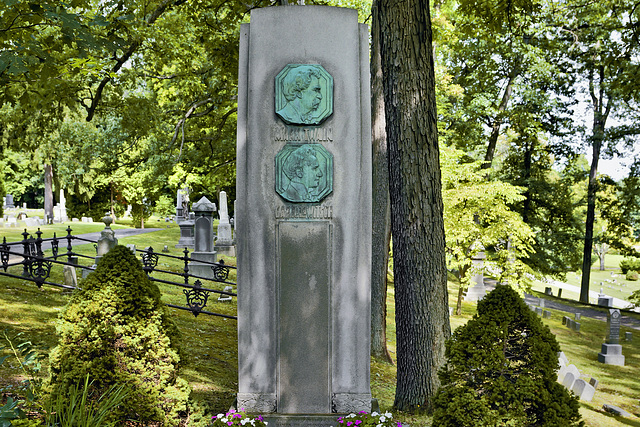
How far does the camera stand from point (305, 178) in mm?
4633

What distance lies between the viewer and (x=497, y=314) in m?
3.79

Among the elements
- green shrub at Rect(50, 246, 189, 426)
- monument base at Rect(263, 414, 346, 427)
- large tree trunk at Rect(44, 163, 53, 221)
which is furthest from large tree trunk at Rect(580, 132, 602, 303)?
large tree trunk at Rect(44, 163, 53, 221)

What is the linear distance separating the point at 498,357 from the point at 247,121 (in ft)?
9.79

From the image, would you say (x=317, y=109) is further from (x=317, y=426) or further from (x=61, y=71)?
(x=61, y=71)

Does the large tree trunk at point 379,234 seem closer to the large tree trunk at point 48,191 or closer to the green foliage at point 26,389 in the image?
the green foliage at point 26,389

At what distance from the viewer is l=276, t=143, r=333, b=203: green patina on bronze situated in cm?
464

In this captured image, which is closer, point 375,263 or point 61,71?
point 61,71

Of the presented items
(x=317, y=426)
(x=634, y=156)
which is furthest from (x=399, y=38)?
(x=634, y=156)

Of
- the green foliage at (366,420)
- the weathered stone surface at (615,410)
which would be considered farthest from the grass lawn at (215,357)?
the green foliage at (366,420)

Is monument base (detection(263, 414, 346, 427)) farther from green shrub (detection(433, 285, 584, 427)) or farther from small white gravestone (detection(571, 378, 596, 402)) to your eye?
small white gravestone (detection(571, 378, 596, 402))

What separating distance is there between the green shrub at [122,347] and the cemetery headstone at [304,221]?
0.74m

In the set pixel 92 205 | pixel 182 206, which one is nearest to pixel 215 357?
pixel 182 206

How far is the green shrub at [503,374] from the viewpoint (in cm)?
357

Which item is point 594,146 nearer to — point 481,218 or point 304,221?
point 481,218
